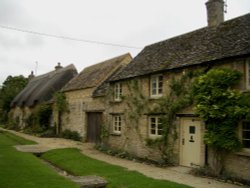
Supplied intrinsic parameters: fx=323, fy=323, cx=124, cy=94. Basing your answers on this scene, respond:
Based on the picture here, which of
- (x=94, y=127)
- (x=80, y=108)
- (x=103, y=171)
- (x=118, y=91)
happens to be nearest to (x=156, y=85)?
(x=118, y=91)

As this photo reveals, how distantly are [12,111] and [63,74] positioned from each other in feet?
55.1

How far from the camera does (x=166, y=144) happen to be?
53.4 ft

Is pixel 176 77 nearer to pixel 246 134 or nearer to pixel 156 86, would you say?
pixel 156 86

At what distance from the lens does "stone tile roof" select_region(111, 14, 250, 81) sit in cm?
1438

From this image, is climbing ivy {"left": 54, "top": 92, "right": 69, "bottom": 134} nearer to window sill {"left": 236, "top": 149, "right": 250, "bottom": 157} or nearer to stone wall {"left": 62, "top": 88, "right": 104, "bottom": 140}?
stone wall {"left": 62, "top": 88, "right": 104, "bottom": 140}

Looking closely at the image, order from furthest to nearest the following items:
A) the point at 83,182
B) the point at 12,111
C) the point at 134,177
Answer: the point at 12,111 → the point at 134,177 → the point at 83,182

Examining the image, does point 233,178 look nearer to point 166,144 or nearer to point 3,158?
point 166,144

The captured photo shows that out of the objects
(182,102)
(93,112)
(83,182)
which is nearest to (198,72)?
(182,102)

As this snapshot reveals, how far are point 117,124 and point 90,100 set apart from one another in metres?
5.27

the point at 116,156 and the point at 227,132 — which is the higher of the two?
the point at 227,132

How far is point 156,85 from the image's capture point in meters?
17.8

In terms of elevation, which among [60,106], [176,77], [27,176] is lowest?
[27,176]

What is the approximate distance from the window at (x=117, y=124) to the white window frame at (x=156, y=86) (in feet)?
13.4

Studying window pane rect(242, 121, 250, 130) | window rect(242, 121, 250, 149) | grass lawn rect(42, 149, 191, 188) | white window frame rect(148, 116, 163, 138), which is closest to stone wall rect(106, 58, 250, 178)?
white window frame rect(148, 116, 163, 138)
